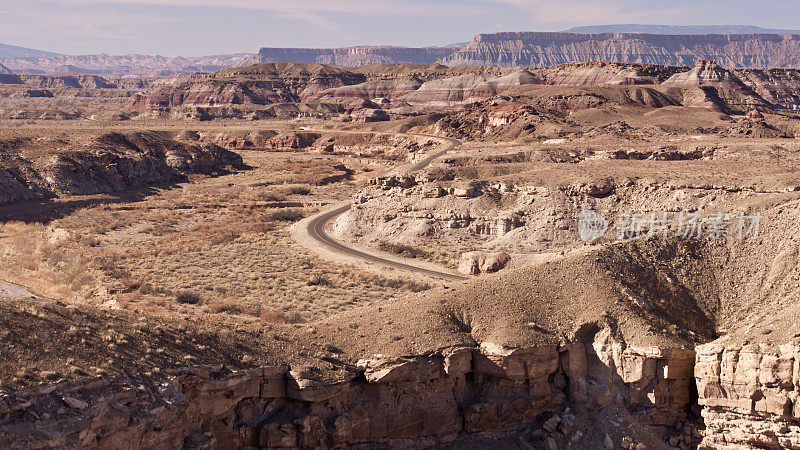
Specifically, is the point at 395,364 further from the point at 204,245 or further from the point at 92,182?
the point at 92,182

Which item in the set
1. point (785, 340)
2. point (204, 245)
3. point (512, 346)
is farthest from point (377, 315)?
point (204, 245)

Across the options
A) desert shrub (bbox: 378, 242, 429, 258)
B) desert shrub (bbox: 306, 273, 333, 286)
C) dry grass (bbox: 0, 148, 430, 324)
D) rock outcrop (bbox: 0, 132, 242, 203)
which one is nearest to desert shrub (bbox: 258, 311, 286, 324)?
dry grass (bbox: 0, 148, 430, 324)

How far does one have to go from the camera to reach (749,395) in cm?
2052

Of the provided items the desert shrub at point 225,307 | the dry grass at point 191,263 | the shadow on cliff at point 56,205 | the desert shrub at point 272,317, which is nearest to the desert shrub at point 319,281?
the dry grass at point 191,263

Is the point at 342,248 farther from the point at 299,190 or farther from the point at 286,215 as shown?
the point at 299,190

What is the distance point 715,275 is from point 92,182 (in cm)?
7353

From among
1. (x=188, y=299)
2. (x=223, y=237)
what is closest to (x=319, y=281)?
(x=188, y=299)

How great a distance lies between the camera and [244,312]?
31.9m

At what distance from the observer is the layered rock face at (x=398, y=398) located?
17.8 metres

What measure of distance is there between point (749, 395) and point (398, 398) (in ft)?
35.9

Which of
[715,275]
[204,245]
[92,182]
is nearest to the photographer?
[715,275]

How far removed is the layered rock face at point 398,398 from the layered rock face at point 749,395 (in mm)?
959

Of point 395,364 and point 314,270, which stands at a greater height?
point 395,364

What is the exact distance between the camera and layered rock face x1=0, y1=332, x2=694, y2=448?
17.8 meters
